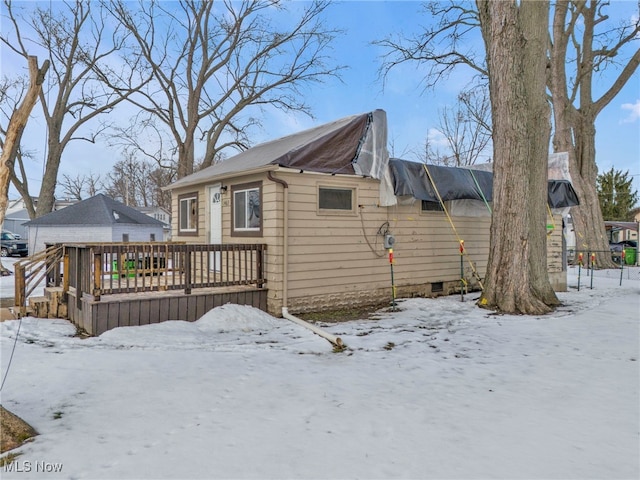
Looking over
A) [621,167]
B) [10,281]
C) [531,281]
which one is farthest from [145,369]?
[621,167]

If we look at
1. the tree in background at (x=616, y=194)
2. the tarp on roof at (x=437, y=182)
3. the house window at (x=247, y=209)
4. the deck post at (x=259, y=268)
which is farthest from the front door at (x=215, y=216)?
the tree in background at (x=616, y=194)

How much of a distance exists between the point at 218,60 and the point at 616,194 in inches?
1279

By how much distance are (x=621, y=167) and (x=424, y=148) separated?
56.0ft

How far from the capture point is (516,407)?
3295 mm

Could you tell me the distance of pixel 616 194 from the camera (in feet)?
112

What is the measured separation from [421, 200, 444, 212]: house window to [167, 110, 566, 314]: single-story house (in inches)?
0.8

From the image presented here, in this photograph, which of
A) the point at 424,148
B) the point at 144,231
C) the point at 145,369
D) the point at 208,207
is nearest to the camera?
the point at 145,369

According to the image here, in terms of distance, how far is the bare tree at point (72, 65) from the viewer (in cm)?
1906

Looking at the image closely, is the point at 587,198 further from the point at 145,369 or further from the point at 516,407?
the point at 145,369

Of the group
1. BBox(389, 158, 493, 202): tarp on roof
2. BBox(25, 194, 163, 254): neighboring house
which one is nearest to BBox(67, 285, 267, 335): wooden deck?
BBox(389, 158, 493, 202): tarp on roof

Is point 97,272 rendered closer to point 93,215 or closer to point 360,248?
point 360,248

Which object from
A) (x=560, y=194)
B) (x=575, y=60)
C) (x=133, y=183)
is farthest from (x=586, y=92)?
(x=133, y=183)

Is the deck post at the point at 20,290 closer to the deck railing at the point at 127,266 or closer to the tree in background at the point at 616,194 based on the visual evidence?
the deck railing at the point at 127,266

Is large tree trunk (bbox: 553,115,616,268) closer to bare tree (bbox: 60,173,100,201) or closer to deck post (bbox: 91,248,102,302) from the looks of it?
deck post (bbox: 91,248,102,302)
